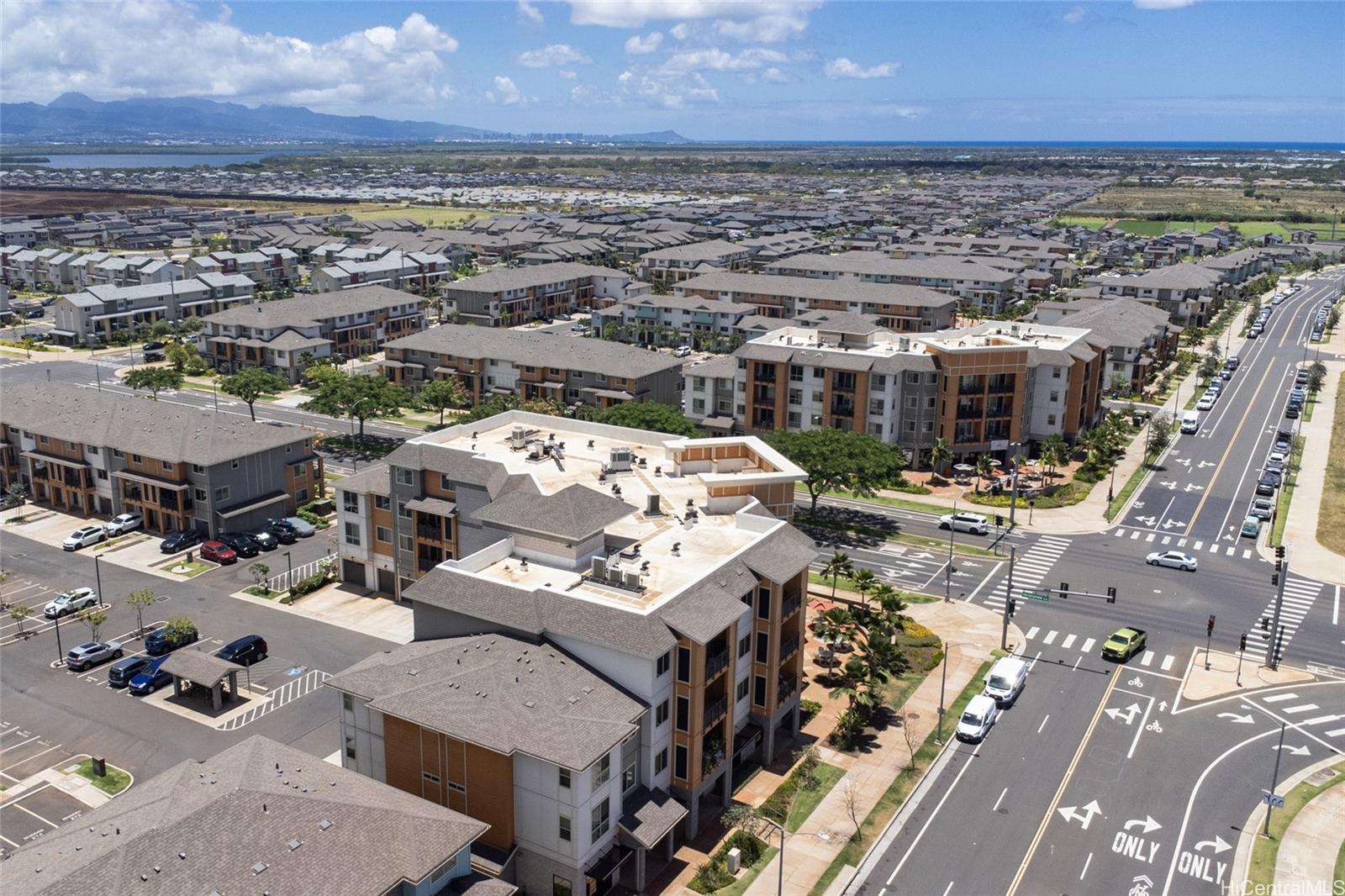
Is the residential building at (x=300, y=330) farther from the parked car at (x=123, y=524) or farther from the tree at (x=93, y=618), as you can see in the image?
the tree at (x=93, y=618)

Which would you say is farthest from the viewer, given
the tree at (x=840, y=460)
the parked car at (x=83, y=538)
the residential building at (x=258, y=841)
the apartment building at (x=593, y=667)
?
the tree at (x=840, y=460)

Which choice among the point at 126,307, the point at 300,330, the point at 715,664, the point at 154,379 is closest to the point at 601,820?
the point at 715,664

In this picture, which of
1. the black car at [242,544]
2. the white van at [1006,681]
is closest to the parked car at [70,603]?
the black car at [242,544]

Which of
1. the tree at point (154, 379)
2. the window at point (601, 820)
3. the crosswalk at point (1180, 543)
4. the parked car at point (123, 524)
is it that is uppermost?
the tree at point (154, 379)

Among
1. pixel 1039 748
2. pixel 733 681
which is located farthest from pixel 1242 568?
pixel 733 681

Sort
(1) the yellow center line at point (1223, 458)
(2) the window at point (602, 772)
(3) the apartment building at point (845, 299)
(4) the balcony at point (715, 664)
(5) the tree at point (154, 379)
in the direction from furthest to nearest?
(3) the apartment building at point (845, 299), (5) the tree at point (154, 379), (1) the yellow center line at point (1223, 458), (4) the balcony at point (715, 664), (2) the window at point (602, 772)

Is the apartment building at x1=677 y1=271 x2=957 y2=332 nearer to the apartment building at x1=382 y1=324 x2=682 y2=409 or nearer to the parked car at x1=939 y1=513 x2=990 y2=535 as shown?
the apartment building at x1=382 y1=324 x2=682 y2=409

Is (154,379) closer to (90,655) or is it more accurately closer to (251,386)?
(251,386)

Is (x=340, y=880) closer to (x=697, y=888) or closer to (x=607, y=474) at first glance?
(x=697, y=888)
